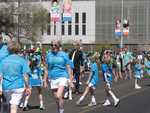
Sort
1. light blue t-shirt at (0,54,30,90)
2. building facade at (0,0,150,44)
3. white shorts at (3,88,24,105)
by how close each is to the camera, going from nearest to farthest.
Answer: white shorts at (3,88,24,105)
light blue t-shirt at (0,54,30,90)
building facade at (0,0,150,44)

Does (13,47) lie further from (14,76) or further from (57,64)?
(57,64)

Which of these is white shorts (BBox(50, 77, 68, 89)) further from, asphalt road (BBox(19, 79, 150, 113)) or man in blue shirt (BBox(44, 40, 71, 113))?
asphalt road (BBox(19, 79, 150, 113))

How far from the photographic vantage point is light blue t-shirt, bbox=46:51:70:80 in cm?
1359

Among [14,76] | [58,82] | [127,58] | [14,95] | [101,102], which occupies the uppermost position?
[14,76]

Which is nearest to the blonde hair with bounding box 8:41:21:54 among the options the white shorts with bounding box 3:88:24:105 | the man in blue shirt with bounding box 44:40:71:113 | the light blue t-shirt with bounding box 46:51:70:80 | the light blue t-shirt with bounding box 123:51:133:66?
the white shorts with bounding box 3:88:24:105

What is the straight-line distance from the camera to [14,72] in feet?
35.2

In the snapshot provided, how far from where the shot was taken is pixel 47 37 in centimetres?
12338

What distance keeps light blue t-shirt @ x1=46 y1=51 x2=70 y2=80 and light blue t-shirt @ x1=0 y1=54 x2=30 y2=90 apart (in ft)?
9.32

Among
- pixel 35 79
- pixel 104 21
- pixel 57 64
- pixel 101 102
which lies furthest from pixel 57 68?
pixel 104 21

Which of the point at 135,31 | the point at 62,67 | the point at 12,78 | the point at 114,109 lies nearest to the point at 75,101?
the point at 114,109

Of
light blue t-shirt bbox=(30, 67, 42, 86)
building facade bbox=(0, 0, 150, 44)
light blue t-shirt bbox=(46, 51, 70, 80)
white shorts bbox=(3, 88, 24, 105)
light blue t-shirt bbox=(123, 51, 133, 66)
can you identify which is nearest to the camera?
white shorts bbox=(3, 88, 24, 105)

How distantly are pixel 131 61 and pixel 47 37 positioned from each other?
8936 cm

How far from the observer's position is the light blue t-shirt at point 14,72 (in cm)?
1071

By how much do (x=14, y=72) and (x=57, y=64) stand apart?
2.97 meters
